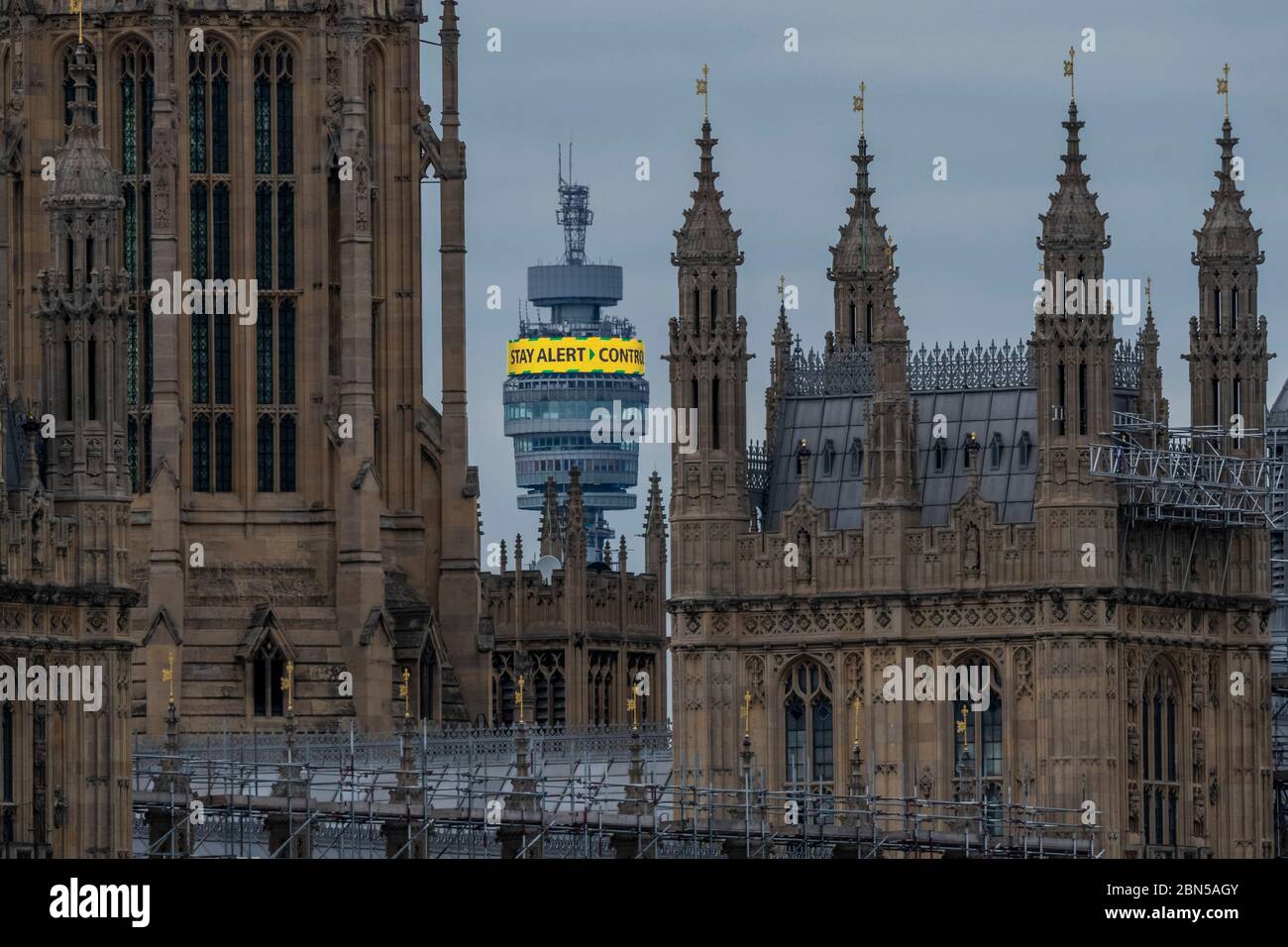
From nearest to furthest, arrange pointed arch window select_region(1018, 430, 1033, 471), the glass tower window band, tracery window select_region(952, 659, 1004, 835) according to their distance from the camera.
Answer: tracery window select_region(952, 659, 1004, 835), pointed arch window select_region(1018, 430, 1033, 471), the glass tower window band

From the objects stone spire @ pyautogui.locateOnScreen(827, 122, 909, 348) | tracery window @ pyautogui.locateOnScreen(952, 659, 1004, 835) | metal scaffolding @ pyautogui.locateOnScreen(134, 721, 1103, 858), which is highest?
stone spire @ pyautogui.locateOnScreen(827, 122, 909, 348)

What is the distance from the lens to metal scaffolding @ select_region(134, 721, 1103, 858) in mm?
136625

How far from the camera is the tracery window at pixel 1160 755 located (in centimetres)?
15238

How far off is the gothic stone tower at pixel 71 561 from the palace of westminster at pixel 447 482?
11 centimetres

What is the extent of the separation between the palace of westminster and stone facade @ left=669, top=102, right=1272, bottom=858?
10 cm

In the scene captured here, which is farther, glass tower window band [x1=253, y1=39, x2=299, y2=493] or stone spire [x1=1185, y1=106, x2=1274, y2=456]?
glass tower window band [x1=253, y1=39, x2=299, y2=493]

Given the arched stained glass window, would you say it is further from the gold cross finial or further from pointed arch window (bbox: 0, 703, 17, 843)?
pointed arch window (bbox: 0, 703, 17, 843)

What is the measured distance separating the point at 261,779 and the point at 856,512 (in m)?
16.2

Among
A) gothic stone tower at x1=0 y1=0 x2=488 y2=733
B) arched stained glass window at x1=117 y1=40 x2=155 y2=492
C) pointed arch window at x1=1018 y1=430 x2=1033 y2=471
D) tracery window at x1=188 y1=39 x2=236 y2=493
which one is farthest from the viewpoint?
tracery window at x1=188 y1=39 x2=236 y2=493

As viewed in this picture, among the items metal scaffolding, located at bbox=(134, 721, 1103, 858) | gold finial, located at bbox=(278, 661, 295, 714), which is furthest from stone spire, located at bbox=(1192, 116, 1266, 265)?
gold finial, located at bbox=(278, 661, 295, 714)

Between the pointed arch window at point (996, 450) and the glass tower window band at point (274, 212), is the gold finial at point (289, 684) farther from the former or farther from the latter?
the pointed arch window at point (996, 450)

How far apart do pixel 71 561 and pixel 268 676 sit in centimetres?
3962

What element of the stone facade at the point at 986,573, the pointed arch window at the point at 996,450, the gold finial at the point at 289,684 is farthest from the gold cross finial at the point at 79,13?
the pointed arch window at the point at 996,450
